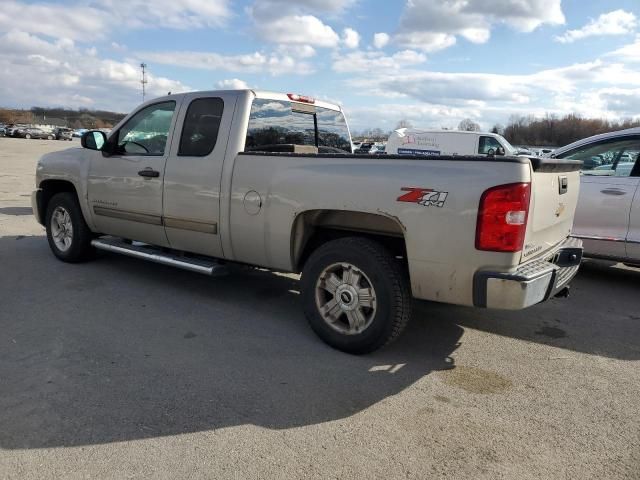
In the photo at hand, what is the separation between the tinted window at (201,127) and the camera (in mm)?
4691

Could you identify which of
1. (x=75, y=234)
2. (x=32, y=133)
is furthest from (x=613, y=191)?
(x=32, y=133)

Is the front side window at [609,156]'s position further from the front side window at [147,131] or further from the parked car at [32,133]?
the parked car at [32,133]

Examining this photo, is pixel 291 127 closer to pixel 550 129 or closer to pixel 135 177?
pixel 135 177

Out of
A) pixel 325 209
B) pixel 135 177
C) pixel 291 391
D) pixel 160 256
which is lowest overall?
pixel 291 391

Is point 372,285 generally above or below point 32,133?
below

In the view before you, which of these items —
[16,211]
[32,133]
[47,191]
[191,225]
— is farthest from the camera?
[32,133]

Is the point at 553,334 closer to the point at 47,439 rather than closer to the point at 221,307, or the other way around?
the point at 221,307

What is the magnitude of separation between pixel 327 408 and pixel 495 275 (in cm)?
135

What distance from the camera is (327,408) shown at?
125 inches

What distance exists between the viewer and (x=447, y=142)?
17906 mm

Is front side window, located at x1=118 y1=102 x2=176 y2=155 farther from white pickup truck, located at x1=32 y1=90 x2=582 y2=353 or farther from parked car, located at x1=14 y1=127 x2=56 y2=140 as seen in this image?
parked car, located at x1=14 y1=127 x2=56 y2=140

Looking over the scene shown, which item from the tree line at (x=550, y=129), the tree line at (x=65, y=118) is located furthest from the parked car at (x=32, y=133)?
the tree line at (x=550, y=129)

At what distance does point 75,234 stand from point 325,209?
12.2 feet

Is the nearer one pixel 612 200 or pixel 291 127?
pixel 291 127
